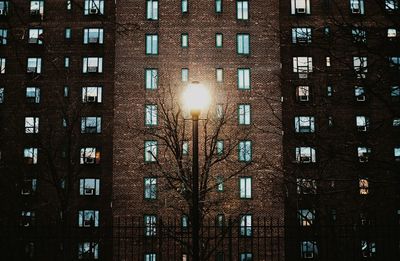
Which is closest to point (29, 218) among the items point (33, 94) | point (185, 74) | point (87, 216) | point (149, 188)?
point (87, 216)

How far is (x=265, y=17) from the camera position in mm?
40938

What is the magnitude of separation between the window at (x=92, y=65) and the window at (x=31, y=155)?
7165 mm

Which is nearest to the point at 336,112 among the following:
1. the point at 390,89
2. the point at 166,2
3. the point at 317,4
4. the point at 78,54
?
the point at 317,4

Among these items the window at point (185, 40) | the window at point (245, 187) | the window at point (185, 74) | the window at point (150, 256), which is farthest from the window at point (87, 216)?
the window at point (185, 40)

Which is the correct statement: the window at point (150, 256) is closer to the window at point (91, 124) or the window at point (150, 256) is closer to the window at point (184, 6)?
the window at point (91, 124)

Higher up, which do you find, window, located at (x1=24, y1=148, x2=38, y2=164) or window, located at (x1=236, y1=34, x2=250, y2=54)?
window, located at (x1=236, y1=34, x2=250, y2=54)

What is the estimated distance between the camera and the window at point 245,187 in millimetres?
39094

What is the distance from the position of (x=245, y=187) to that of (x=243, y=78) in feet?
25.7

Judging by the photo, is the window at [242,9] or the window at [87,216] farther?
the window at [242,9]

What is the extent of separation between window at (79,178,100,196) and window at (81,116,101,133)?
12.0 ft

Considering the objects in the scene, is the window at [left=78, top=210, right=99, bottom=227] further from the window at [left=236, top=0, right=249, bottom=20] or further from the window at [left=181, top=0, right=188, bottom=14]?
the window at [left=236, top=0, right=249, bottom=20]

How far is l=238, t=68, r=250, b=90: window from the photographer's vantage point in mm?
40312

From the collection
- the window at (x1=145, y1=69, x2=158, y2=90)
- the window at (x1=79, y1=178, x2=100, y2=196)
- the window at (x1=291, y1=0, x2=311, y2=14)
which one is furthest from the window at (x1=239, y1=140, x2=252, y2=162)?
the window at (x1=291, y1=0, x2=311, y2=14)

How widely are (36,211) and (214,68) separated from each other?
16.6m
